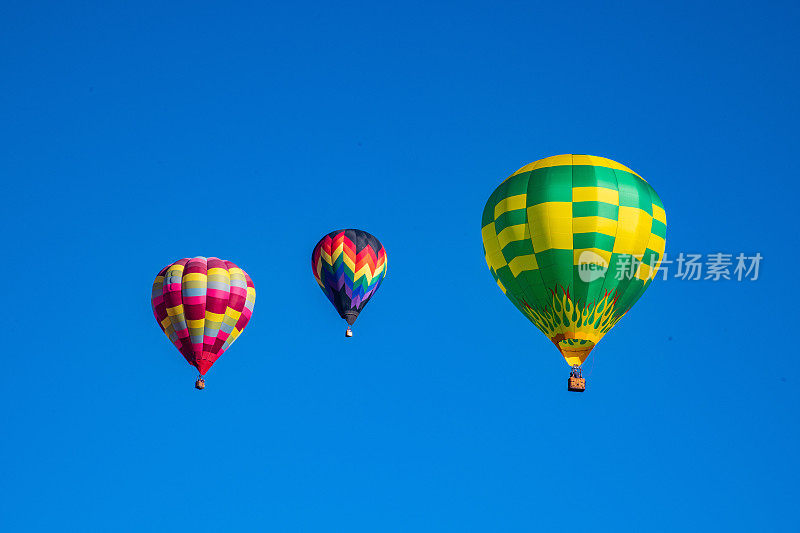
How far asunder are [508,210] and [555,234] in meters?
1.49

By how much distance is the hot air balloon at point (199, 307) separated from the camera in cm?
3753

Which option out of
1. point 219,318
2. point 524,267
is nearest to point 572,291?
point 524,267

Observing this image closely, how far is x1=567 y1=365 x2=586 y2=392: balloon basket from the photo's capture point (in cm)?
2939

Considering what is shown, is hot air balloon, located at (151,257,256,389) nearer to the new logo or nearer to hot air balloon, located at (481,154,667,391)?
hot air balloon, located at (481,154,667,391)

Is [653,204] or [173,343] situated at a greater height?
[653,204]

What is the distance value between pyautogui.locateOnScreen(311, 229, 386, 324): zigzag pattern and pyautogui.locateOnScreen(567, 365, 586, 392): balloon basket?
12.7 metres

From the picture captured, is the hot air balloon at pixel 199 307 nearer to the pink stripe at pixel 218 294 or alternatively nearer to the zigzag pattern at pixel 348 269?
the pink stripe at pixel 218 294

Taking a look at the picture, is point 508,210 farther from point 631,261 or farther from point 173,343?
point 173,343

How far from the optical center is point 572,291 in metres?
29.4

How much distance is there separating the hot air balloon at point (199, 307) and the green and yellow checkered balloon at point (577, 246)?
11057 mm

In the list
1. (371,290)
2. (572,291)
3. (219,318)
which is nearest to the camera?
(572,291)

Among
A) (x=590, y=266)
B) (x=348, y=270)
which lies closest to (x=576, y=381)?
(x=590, y=266)

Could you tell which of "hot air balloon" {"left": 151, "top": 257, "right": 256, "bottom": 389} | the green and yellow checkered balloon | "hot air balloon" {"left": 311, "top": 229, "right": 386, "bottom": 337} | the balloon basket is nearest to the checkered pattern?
"hot air balloon" {"left": 151, "top": 257, "right": 256, "bottom": 389}

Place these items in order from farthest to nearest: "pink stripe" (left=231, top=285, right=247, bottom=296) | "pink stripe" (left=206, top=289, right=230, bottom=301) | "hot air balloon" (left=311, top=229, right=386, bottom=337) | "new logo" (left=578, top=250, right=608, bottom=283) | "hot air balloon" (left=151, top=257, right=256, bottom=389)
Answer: "hot air balloon" (left=311, top=229, right=386, bottom=337) < "pink stripe" (left=231, top=285, right=247, bottom=296) < "pink stripe" (left=206, top=289, right=230, bottom=301) < "hot air balloon" (left=151, top=257, right=256, bottom=389) < "new logo" (left=578, top=250, right=608, bottom=283)
